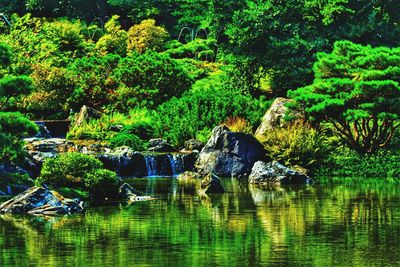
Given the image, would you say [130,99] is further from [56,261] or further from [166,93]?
[56,261]

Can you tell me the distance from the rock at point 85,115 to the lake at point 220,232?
14.5 m

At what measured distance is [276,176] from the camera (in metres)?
29.7

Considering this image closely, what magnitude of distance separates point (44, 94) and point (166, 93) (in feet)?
17.3

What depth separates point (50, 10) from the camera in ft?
208

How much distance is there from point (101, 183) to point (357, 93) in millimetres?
11499

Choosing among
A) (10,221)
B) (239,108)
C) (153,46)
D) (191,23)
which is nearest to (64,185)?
(10,221)

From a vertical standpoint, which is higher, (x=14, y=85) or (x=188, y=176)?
(x=14, y=85)

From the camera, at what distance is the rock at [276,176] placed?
1166 inches

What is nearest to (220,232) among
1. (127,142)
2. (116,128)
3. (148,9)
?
(127,142)

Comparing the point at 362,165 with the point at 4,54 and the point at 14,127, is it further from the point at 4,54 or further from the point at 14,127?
the point at 4,54

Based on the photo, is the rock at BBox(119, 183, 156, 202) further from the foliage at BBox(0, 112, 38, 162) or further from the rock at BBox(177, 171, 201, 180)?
the rock at BBox(177, 171, 201, 180)

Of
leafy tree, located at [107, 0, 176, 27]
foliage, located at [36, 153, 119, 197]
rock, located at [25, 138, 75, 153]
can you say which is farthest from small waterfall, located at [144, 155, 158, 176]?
leafy tree, located at [107, 0, 176, 27]

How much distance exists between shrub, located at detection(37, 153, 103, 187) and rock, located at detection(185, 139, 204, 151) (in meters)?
10.8

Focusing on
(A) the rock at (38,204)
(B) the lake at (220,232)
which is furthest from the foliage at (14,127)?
Answer: (B) the lake at (220,232)
